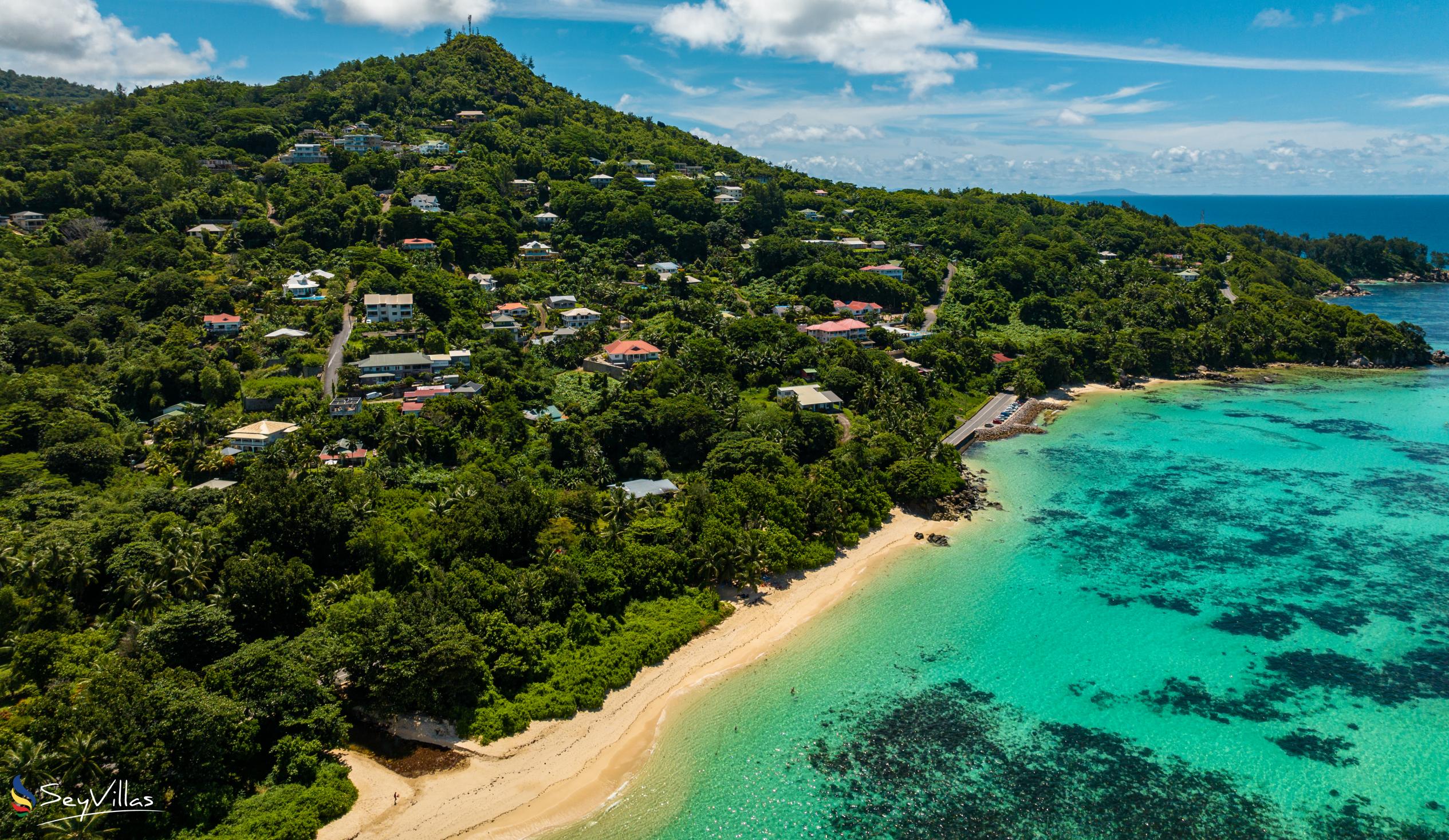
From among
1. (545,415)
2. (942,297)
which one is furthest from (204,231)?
(942,297)

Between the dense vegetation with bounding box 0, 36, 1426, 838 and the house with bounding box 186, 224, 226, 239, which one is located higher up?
the house with bounding box 186, 224, 226, 239

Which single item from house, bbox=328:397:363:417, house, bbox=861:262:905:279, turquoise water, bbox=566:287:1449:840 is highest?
house, bbox=861:262:905:279

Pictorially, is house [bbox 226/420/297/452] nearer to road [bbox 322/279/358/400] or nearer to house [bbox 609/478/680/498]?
road [bbox 322/279/358/400]

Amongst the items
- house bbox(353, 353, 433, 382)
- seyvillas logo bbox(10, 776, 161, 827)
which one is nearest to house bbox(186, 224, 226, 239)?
house bbox(353, 353, 433, 382)

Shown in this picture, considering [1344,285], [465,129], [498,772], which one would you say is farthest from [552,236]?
[1344,285]

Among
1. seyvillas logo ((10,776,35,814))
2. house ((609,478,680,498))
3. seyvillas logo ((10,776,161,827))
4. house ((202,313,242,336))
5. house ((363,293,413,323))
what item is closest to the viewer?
seyvillas logo ((10,776,35,814))

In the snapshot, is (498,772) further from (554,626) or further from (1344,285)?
(1344,285)
